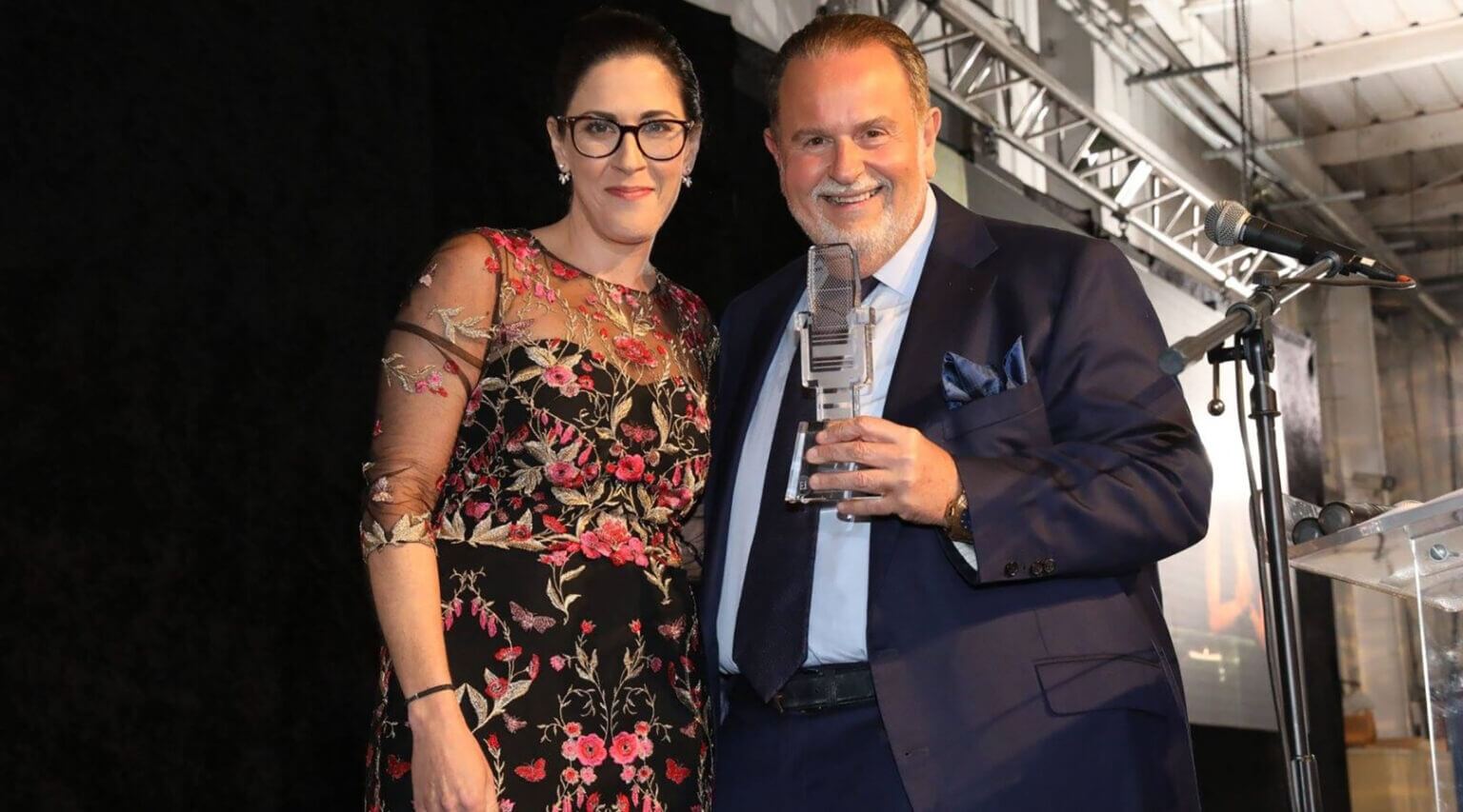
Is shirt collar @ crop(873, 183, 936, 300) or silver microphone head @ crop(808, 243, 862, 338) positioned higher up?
shirt collar @ crop(873, 183, 936, 300)

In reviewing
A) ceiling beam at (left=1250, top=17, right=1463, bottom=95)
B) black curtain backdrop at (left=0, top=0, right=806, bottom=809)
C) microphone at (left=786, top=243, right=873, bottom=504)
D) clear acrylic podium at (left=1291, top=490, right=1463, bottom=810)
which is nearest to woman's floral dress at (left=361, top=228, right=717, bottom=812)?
microphone at (left=786, top=243, right=873, bottom=504)

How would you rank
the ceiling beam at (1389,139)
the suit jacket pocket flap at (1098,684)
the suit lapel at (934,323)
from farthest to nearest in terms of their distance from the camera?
the ceiling beam at (1389,139), the suit lapel at (934,323), the suit jacket pocket flap at (1098,684)

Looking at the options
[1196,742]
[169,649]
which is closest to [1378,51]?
[1196,742]

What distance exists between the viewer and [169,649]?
2.93 metres

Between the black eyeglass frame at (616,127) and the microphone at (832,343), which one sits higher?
the black eyeglass frame at (616,127)

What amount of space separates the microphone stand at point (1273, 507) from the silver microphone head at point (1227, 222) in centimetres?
8

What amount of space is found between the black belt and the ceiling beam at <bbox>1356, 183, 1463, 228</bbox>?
879 centimetres

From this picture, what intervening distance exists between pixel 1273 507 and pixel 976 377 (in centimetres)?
42

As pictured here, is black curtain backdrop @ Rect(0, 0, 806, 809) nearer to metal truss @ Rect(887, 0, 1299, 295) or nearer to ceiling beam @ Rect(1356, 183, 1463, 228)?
metal truss @ Rect(887, 0, 1299, 295)

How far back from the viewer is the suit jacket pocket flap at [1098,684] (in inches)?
72.1

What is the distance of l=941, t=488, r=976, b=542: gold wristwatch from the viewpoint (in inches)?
69.1

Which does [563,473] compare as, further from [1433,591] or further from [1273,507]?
[1433,591]

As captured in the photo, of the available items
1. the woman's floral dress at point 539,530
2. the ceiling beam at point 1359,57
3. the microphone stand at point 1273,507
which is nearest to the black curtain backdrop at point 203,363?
the woman's floral dress at point 539,530

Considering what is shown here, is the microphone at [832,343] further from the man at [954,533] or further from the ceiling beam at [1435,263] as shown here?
the ceiling beam at [1435,263]
